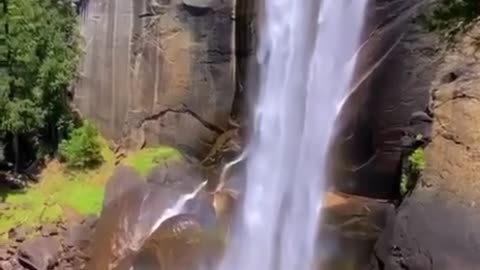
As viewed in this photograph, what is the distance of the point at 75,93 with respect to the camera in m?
14.7

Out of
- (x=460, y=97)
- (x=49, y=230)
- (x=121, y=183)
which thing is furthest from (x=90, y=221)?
(x=460, y=97)

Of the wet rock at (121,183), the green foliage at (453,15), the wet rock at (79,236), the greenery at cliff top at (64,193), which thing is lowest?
the wet rock at (79,236)

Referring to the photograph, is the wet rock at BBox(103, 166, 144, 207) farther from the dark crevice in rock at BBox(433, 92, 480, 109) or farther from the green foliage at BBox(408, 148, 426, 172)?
the dark crevice in rock at BBox(433, 92, 480, 109)

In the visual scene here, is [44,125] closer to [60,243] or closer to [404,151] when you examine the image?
[60,243]

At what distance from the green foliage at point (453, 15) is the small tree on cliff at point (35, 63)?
6.38 meters

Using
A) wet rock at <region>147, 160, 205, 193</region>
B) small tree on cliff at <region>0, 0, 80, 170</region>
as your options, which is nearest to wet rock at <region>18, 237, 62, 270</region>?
wet rock at <region>147, 160, 205, 193</region>

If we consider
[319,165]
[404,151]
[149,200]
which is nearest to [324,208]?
[319,165]

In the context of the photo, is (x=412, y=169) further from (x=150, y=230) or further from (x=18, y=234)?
(x=18, y=234)

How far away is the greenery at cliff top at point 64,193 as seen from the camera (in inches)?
491

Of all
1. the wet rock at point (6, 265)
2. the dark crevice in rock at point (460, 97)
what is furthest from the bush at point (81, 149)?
the dark crevice in rock at point (460, 97)

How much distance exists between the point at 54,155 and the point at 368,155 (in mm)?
5904

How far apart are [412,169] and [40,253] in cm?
558

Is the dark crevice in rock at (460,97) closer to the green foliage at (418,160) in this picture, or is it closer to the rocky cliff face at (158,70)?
the green foliage at (418,160)

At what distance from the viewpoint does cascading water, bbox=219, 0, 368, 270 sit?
11.3 metres
